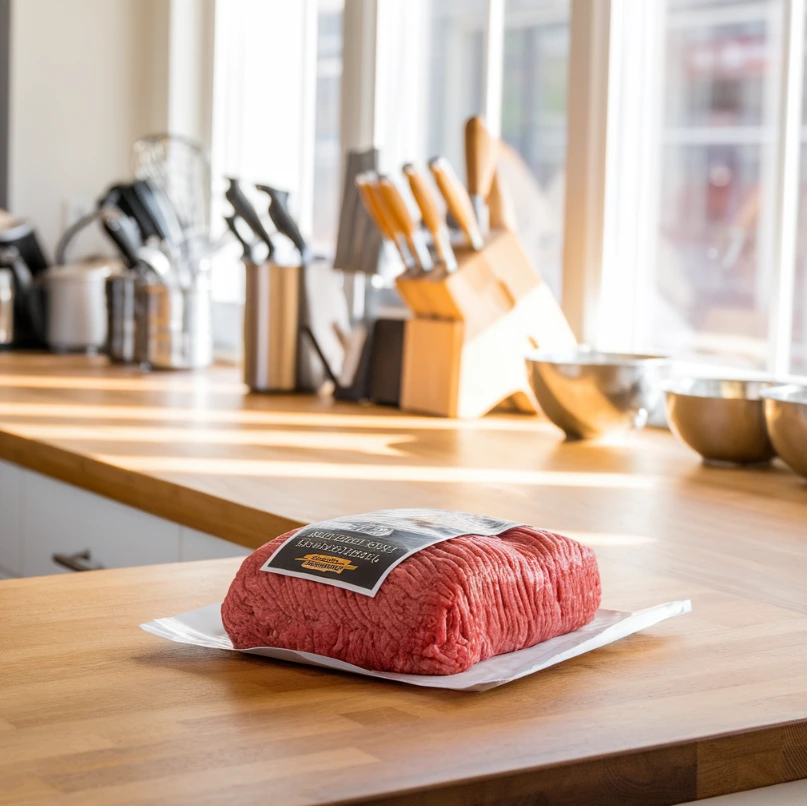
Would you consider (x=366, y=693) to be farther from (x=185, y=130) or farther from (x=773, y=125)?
(x=185, y=130)

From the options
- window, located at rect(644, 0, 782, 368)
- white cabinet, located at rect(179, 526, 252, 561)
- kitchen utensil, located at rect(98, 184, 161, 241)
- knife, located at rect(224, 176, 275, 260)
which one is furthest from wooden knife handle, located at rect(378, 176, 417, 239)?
window, located at rect(644, 0, 782, 368)

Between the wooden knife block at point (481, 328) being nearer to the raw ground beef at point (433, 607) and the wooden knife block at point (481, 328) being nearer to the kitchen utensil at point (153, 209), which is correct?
the kitchen utensil at point (153, 209)

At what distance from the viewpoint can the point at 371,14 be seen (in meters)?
2.22

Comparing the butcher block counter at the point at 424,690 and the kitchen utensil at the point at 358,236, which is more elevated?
the kitchen utensil at the point at 358,236

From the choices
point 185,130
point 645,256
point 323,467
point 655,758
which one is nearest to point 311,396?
point 645,256

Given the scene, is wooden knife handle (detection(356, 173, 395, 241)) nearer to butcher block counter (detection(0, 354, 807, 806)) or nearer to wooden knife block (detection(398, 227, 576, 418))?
wooden knife block (detection(398, 227, 576, 418))

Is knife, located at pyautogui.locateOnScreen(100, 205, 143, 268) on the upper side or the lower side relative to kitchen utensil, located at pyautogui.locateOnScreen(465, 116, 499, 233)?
lower

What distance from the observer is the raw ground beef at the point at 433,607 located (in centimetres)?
61

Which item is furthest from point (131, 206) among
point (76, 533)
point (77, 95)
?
point (76, 533)

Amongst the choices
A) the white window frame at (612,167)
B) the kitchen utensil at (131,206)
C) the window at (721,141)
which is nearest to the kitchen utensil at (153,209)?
the kitchen utensil at (131,206)

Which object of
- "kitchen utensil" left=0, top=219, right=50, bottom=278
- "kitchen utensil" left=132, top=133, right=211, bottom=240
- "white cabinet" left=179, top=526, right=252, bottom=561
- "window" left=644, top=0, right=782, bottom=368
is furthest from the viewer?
"window" left=644, top=0, right=782, bottom=368

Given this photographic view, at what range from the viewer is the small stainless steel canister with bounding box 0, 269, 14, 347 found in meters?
2.51

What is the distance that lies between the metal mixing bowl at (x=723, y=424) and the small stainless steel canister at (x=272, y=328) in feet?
Answer: 2.52

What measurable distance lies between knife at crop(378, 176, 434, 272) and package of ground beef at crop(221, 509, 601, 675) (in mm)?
1096
